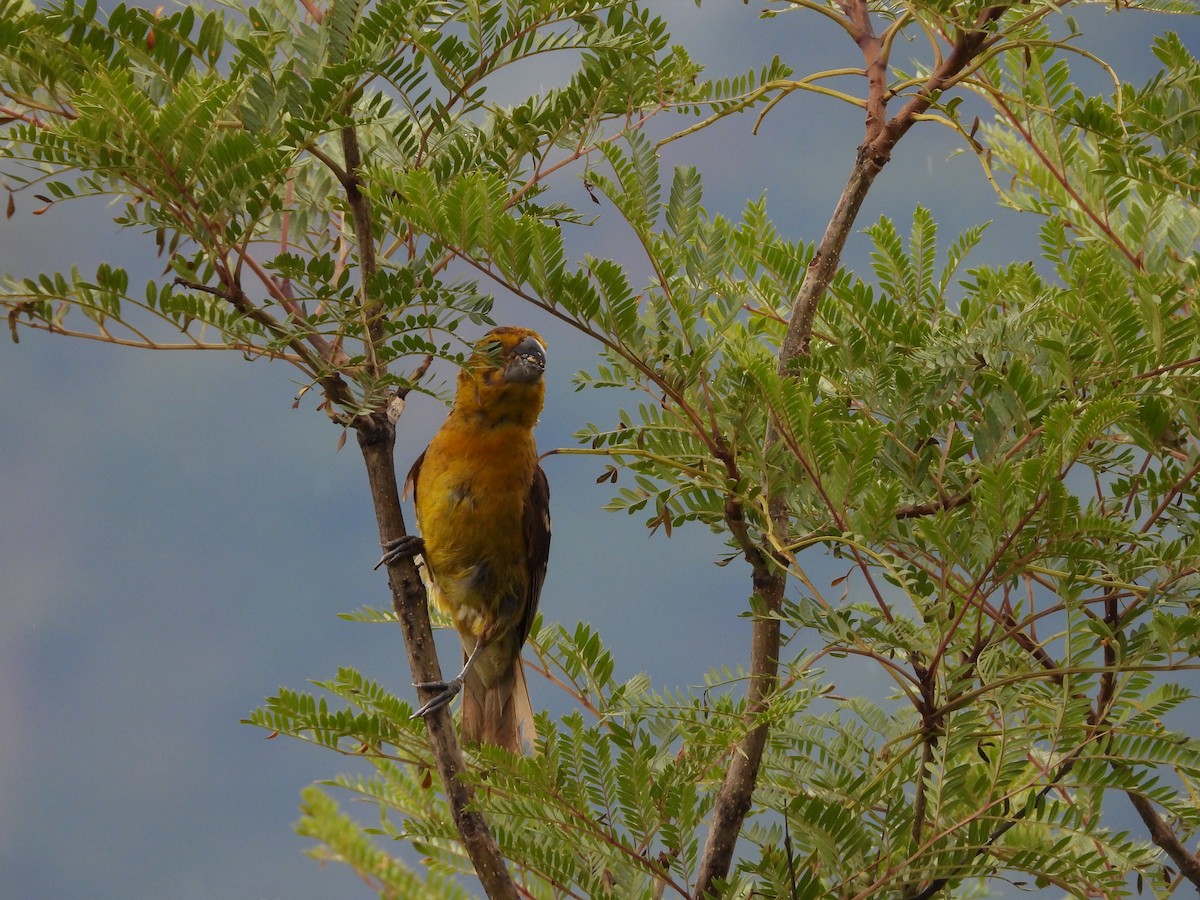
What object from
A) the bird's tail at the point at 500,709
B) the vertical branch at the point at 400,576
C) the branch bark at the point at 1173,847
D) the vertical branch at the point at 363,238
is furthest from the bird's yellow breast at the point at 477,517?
the branch bark at the point at 1173,847

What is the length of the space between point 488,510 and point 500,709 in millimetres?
659

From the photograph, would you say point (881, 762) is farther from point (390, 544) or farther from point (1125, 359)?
point (390, 544)

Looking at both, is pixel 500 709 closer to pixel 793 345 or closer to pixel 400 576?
pixel 400 576

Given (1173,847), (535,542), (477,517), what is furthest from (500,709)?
(1173,847)

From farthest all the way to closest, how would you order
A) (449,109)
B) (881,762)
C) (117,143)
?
(881,762), (449,109), (117,143)

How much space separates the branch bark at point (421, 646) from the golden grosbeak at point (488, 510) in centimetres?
81

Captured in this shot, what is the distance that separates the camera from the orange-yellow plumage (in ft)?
11.2

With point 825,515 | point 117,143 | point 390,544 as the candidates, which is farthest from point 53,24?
point 825,515

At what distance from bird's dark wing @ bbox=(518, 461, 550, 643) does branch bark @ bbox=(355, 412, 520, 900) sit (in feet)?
3.10

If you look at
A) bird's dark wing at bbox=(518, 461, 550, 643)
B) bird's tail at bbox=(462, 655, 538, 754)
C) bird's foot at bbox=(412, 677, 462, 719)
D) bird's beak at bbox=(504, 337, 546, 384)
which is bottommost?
bird's foot at bbox=(412, 677, 462, 719)

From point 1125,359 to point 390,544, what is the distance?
146 centimetres

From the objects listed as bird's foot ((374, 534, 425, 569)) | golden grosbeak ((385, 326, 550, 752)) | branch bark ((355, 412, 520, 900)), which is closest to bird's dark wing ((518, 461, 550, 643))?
golden grosbeak ((385, 326, 550, 752))

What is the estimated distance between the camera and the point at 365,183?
7.50 ft

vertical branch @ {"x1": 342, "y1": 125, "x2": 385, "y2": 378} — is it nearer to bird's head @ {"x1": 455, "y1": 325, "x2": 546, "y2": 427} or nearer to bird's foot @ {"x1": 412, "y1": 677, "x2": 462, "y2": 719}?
bird's foot @ {"x1": 412, "y1": 677, "x2": 462, "y2": 719}
